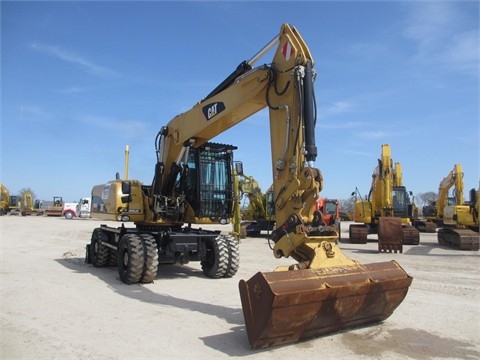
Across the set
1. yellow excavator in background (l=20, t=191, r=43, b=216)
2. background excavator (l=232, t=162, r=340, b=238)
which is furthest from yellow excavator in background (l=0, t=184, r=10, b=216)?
background excavator (l=232, t=162, r=340, b=238)

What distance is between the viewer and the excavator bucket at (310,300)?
4816 millimetres

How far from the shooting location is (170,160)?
1042 centimetres

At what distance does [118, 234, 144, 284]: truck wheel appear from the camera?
871 cm

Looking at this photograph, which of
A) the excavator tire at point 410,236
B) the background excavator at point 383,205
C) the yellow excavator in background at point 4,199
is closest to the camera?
the excavator tire at point 410,236

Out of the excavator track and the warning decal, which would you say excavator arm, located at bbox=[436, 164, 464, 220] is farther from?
the warning decal

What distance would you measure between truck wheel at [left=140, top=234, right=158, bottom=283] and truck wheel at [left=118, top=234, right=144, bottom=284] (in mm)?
94

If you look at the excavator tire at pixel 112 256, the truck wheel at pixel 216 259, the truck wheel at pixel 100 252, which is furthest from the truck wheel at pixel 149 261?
the truck wheel at pixel 100 252

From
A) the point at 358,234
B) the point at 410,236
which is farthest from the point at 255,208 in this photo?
the point at 410,236

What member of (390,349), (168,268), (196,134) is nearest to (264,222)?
(168,268)

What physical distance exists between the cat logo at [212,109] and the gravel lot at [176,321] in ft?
11.5

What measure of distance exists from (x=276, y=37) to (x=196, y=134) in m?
3.12

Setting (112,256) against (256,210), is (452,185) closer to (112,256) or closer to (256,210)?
(256,210)

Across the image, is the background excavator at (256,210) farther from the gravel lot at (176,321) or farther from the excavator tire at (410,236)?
the gravel lot at (176,321)

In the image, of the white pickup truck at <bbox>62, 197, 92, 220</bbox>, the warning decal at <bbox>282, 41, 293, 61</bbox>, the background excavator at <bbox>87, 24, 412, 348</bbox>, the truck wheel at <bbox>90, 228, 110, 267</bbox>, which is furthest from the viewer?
the white pickup truck at <bbox>62, 197, 92, 220</bbox>
